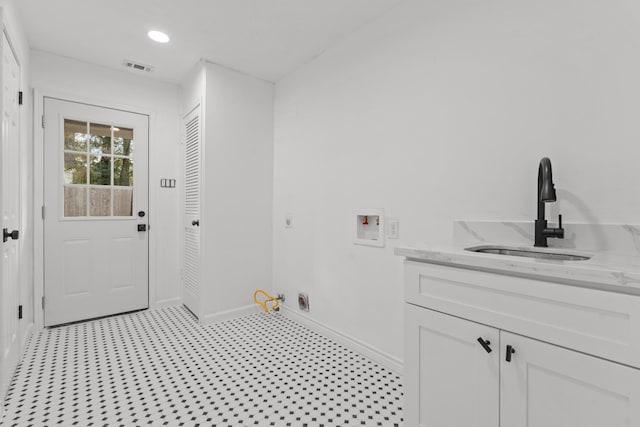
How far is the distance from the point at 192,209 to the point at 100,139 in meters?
1.05

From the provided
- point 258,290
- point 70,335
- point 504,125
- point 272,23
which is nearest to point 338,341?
point 258,290

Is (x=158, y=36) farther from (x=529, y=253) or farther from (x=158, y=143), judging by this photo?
(x=529, y=253)

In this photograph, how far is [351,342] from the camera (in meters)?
2.35

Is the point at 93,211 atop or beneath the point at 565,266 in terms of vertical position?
atop

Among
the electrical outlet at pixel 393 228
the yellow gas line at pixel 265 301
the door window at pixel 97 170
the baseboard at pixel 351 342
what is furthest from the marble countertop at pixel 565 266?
the door window at pixel 97 170

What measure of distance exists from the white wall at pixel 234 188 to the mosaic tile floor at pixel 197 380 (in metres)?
0.46

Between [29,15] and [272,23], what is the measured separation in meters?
1.67

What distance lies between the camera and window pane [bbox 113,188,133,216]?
3.07 metres

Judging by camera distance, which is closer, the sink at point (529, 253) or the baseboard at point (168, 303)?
the sink at point (529, 253)

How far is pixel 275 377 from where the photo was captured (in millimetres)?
1938

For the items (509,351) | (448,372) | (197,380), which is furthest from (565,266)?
(197,380)

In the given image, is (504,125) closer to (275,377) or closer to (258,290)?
(275,377)

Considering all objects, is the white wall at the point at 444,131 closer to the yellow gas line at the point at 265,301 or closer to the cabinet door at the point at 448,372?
the yellow gas line at the point at 265,301

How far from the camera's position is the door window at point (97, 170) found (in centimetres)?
286
